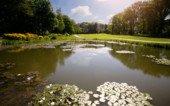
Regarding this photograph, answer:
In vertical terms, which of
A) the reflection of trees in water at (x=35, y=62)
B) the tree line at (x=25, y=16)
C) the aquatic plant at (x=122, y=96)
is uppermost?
the tree line at (x=25, y=16)

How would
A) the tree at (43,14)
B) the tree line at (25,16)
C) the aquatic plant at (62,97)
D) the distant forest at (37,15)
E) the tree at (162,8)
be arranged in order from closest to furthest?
the aquatic plant at (62,97), the tree line at (25,16), the distant forest at (37,15), the tree at (43,14), the tree at (162,8)

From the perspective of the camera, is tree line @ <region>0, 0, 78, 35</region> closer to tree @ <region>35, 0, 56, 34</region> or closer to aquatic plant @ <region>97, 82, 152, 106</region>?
tree @ <region>35, 0, 56, 34</region>

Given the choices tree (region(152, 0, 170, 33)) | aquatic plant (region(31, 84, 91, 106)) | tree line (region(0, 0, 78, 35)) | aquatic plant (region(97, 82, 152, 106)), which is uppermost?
tree (region(152, 0, 170, 33))

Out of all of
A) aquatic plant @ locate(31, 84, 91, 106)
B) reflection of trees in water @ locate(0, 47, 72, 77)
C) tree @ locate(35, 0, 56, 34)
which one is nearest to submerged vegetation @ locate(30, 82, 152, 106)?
aquatic plant @ locate(31, 84, 91, 106)

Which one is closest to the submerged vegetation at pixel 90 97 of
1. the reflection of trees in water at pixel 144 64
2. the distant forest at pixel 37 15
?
the reflection of trees in water at pixel 144 64

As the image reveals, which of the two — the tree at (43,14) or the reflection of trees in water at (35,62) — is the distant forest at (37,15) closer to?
the tree at (43,14)

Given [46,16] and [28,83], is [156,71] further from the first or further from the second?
[46,16]

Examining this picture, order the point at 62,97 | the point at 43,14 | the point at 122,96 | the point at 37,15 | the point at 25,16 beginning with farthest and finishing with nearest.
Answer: the point at 43,14, the point at 37,15, the point at 25,16, the point at 122,96, the point at 62,97

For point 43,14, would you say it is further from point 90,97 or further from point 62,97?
point 90,97

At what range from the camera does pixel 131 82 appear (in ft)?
11.6

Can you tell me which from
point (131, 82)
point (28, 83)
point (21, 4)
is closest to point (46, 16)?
point (21, 4)

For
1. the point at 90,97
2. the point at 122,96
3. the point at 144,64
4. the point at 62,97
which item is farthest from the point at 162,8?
the point at 62,97

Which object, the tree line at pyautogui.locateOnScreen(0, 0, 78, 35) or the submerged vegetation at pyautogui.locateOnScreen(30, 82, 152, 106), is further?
the tree line at pyautogui.locateOnScreen(0, 0, 78, 35)

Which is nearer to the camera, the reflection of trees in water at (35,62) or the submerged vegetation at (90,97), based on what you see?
the submerged vegetation at (90,97)
